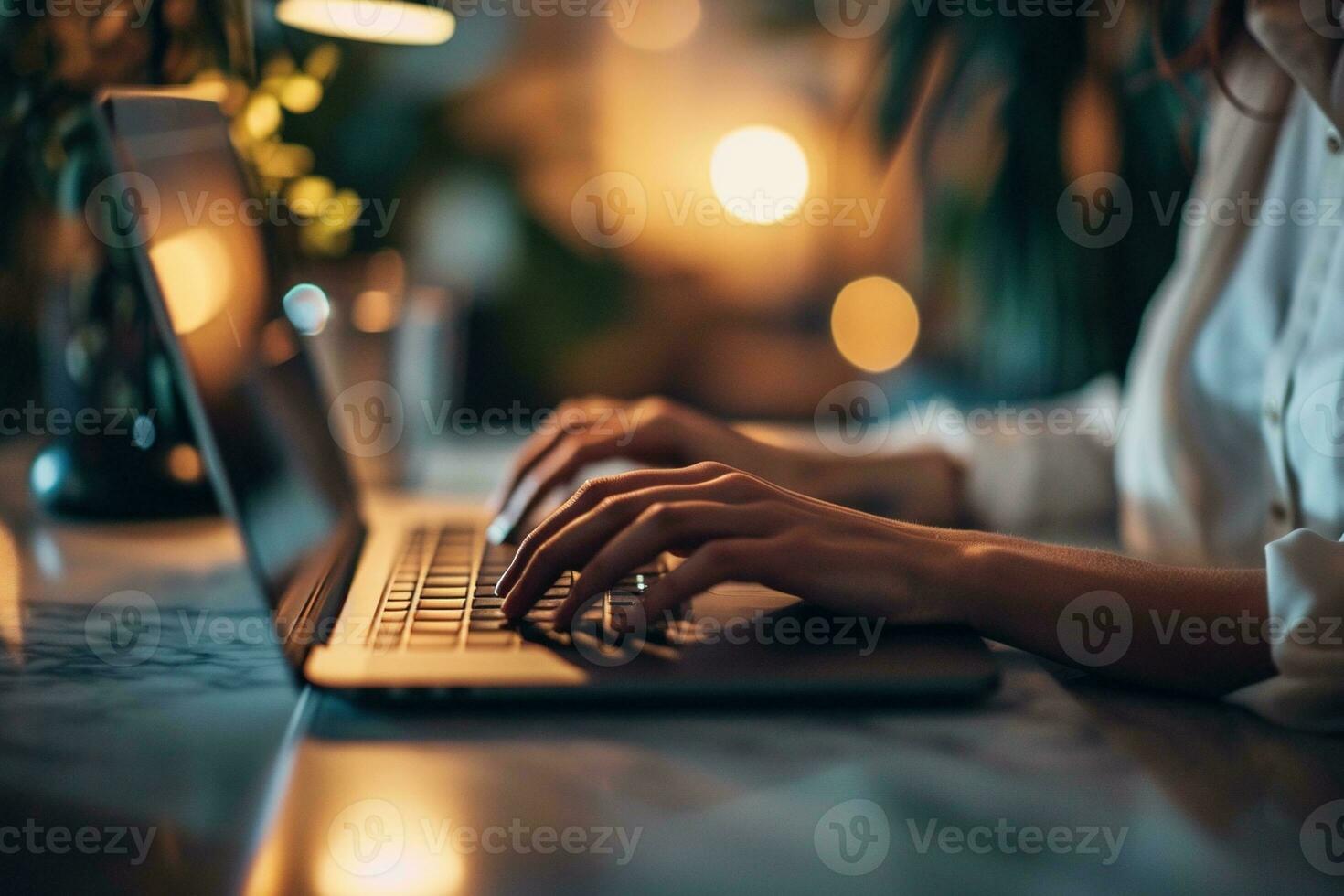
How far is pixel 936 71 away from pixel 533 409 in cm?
158

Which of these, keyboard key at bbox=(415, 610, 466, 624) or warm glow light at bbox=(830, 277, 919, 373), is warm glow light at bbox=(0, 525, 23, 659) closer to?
keyboard key at bbox=(415, 610, 466, 624)

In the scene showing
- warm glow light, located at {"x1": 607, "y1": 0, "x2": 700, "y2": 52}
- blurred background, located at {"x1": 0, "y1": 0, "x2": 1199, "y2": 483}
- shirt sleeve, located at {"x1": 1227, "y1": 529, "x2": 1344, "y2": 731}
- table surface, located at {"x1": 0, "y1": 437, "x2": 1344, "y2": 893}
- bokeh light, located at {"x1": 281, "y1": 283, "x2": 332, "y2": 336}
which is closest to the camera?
table surface, located at {"x1": 0, "y1": 437, "x2": 1344, "y2": 893}

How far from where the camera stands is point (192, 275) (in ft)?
1.94

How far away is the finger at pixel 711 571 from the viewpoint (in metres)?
0.49

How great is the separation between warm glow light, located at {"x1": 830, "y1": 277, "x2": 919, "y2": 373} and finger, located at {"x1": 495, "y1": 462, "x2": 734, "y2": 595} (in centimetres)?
250

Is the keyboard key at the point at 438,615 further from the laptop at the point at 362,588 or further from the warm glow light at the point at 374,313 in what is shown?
the warm glow light at the point at 374,313

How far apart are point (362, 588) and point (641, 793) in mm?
295

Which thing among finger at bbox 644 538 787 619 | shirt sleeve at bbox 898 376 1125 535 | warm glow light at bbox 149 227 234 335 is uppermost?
warm glow light at bbox 149 227 234 335

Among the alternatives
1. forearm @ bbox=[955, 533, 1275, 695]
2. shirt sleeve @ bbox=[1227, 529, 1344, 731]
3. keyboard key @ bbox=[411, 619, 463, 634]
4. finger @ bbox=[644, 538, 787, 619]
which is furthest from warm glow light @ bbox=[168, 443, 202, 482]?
shirt sleeve @ bbox=[1227, 529, 1344, 731]

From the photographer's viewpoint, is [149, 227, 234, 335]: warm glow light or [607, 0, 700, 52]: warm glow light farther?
[607, 0, 700, 52]: warm glow light

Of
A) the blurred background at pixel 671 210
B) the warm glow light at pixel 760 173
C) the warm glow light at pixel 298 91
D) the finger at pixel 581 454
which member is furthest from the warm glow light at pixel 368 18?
the warm glow light at pixel 760 173

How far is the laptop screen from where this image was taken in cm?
52

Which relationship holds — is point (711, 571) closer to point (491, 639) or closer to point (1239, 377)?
point (491, 639)

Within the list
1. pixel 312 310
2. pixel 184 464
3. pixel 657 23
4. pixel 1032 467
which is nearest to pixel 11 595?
pixel 184 464
